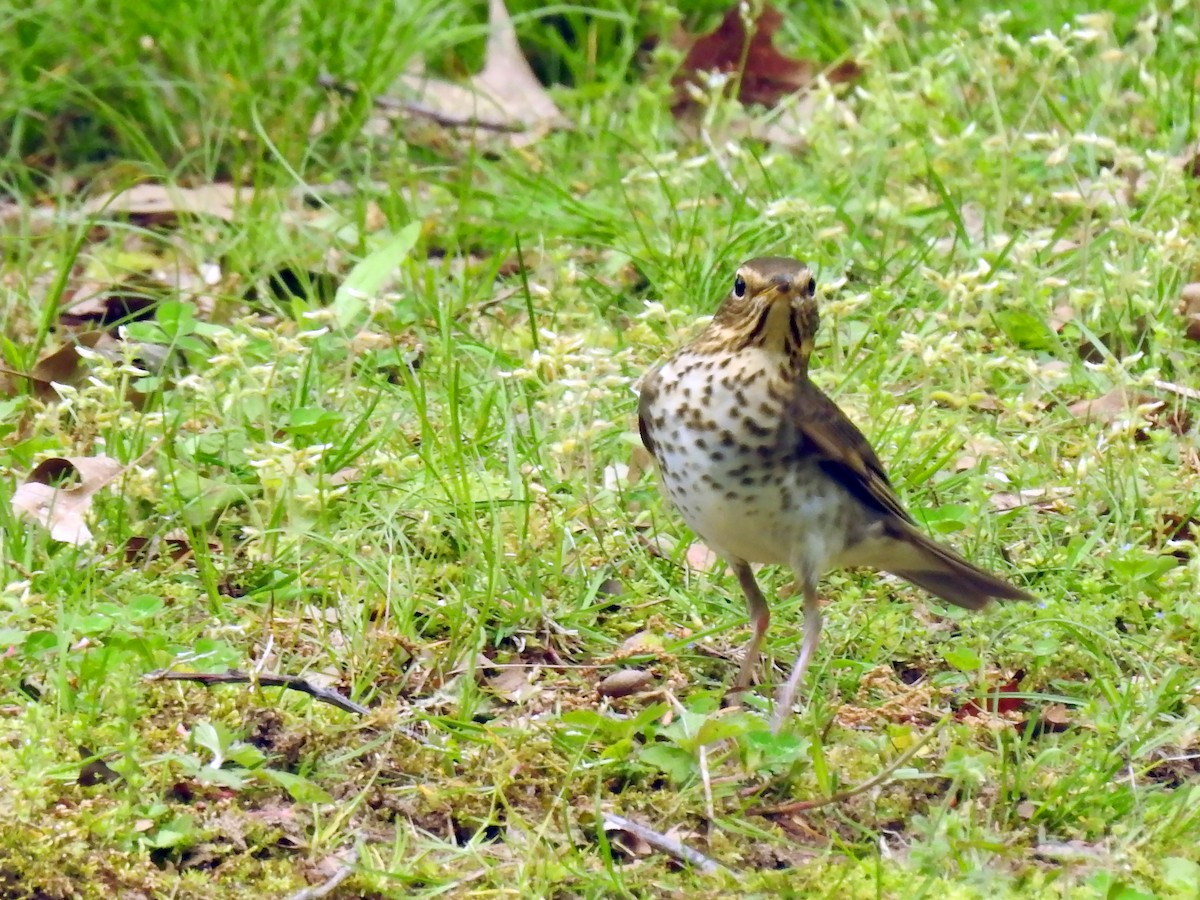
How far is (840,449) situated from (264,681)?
136 centimetres

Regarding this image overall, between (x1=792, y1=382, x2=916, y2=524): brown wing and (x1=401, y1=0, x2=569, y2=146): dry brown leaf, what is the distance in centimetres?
348

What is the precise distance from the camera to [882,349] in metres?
5.46

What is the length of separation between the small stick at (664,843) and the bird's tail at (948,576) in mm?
981

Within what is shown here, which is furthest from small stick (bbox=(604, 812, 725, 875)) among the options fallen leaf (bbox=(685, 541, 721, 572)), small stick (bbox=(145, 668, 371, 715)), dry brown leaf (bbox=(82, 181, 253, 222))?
dry brown leaf (bbox=(82, 181, 253, 222))

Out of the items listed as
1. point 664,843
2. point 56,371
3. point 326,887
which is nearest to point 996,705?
point 664,843

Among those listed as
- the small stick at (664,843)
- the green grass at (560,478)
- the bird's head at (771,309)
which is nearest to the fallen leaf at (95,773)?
the green grass at (560,478)

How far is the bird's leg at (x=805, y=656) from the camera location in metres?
4.02

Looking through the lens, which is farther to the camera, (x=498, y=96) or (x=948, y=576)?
(x=498, y=96)

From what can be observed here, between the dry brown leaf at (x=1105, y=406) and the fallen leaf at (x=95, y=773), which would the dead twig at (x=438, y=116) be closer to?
the dry brown leaf at (x=1105, y=406)

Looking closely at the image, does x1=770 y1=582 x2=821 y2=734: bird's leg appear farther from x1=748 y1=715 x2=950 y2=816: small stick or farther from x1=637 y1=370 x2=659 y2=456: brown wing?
x1=637 y1=370 x2=659 y2=456: brown wing

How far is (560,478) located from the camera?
502cm

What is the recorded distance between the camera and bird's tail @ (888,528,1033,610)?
4254 millimetres

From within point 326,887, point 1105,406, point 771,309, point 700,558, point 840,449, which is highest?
point 771,309

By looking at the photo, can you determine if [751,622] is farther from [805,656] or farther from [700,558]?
[700,558]
